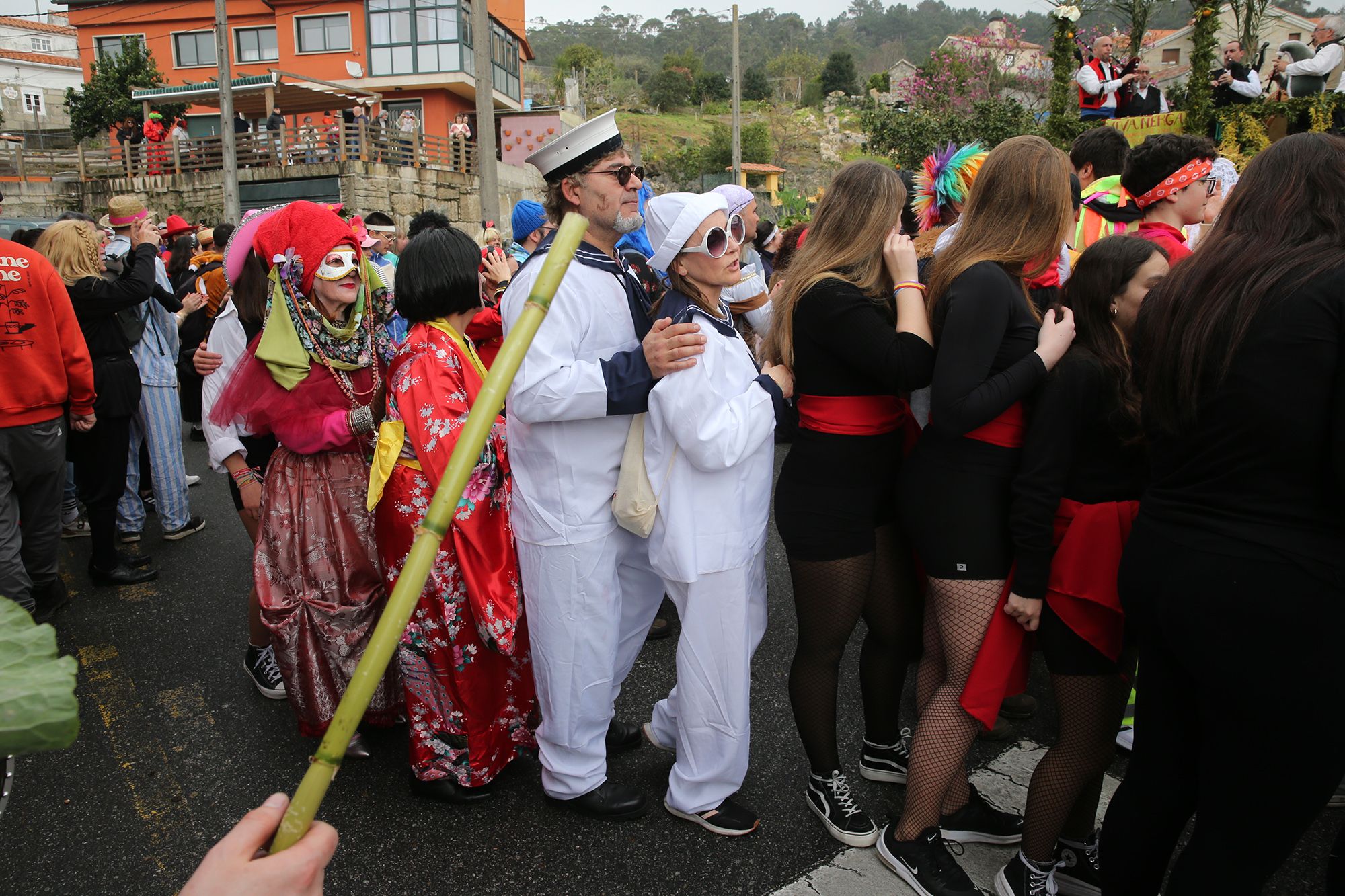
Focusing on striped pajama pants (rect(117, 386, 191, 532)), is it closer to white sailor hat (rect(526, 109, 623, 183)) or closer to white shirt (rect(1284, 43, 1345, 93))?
white sailor hat (rect(526, 109, 623, 183))

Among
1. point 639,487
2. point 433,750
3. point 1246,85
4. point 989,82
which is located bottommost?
point 433,750

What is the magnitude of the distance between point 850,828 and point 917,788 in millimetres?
262

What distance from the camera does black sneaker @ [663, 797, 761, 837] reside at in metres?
2.51

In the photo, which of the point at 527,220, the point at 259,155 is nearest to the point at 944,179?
the point at 527,220

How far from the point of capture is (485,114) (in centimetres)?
1226

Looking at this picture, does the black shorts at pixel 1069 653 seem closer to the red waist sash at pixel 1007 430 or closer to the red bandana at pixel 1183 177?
the red waist sash at pixel 1007 430

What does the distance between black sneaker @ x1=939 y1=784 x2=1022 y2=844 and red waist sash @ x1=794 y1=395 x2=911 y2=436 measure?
3.73 ft

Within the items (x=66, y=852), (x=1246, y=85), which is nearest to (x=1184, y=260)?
(x=66, y=852)

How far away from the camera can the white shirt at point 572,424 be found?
230cm

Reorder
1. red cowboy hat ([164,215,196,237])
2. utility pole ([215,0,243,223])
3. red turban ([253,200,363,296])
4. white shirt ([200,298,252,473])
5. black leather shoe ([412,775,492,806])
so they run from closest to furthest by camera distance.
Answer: black leather shoe ([412,775,492,806]), red turban ([253,200,363,296]), white shirt ([200,298,252,473]), red cowboy hat ([164,215,196,237]), utility pole ([215,0,243,223])

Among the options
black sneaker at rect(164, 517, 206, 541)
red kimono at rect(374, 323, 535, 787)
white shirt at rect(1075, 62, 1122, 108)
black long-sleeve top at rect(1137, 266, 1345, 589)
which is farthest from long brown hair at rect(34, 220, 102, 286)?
white shirt at rect(1075, 62, 1122, 108)

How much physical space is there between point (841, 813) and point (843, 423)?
1.11 meters

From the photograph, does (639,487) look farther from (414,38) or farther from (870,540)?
(414,38)

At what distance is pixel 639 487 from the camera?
2363 mm
